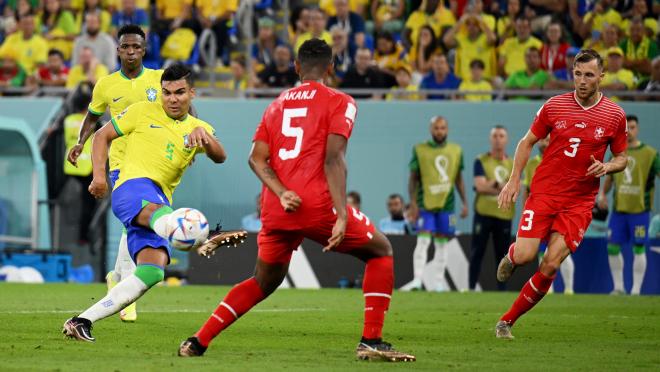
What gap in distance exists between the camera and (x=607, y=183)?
2006 centimetres

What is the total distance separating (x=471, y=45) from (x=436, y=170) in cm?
385

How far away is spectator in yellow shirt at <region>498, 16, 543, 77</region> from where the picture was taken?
2297 cm

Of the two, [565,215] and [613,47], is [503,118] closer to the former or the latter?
[613,47]

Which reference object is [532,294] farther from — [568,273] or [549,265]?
[568,273]

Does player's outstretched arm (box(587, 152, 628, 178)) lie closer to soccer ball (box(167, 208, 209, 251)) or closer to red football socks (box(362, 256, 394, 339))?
red football socks (box(362, 256, 394, 339))

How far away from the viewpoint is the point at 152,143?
10328 mm

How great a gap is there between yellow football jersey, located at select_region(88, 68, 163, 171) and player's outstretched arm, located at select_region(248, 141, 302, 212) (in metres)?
3.72

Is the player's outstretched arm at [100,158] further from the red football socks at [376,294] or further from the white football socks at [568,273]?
the white football socks at [568,273]

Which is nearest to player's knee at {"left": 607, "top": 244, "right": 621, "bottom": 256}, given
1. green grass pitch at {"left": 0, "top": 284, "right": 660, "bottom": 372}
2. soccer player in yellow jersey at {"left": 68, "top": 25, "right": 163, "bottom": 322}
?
green grass pitch at {"left": 0, "top": 284, "right": 660, "bottom": 372}

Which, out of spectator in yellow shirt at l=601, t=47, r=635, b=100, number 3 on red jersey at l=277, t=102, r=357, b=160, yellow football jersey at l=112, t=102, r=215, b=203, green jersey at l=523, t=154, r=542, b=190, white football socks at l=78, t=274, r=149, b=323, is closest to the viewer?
number 3 on red jersey at l=277, t=102, r=357, b=160

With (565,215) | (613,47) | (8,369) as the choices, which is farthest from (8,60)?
(8,369)

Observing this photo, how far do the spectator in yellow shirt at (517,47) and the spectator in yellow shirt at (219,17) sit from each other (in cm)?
521

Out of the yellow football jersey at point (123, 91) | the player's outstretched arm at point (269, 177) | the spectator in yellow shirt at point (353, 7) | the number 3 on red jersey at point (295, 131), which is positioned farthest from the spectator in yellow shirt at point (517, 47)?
the player's outstretched arm at point (269, 177)

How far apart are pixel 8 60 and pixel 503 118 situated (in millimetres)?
9219
